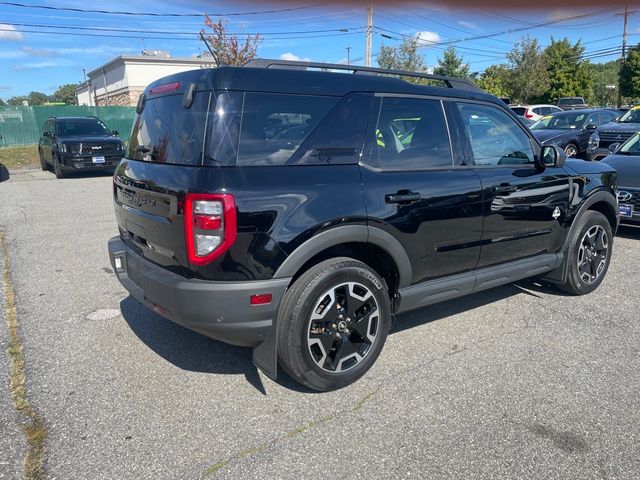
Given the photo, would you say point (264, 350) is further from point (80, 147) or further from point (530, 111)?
point (530, 111)

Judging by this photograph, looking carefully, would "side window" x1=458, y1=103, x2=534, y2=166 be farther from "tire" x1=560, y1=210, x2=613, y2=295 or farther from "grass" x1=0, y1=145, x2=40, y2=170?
"grass" x1=0, y1=145, x2=40, y2=170

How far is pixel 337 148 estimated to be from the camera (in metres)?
3.05

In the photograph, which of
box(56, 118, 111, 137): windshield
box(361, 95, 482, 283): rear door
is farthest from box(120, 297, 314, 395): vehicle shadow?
box(56, 118, 111, 137): windshield

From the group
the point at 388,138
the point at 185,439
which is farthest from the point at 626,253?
the point at 185,439

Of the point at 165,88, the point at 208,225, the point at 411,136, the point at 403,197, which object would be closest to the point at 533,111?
the point at 411,136

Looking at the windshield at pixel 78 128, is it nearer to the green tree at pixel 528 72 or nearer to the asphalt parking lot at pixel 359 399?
the asphalt parking lot at pixel 359 399

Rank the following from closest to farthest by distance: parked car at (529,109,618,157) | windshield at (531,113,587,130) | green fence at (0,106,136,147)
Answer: parked car at (529,109,618,157)
windshield at (531,113,587,130)
green fence at (0,106,136,147)

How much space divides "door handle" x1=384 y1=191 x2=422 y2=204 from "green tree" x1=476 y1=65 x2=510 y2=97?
34558 mm

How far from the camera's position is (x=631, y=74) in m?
37.9

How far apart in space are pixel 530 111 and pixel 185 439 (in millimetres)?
23825

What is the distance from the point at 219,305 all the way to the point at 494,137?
2.70 metres

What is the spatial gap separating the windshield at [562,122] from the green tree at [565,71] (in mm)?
29167

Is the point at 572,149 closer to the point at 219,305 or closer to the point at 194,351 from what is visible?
the point at 194,351

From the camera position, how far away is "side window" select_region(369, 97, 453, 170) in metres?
3.28
